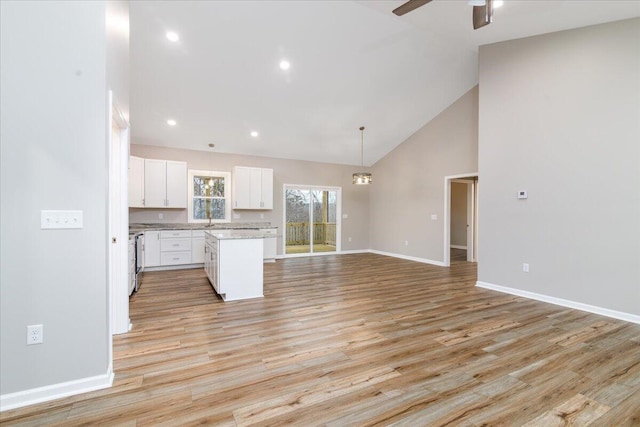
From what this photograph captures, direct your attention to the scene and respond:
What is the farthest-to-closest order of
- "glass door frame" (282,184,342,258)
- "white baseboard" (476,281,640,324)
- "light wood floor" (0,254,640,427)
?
"glass door frame" (282,184,342,258) < "white baseboard" (476,281,640,324) < "light wood floor" (0,254,640,427)

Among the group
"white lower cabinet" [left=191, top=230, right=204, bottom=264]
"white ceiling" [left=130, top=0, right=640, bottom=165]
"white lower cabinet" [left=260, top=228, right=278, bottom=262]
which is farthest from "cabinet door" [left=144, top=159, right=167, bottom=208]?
"white lower cabinet" [left=260, top=228, right=278, bottom=262]

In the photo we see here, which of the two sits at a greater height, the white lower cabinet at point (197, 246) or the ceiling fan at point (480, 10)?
the ceiling fan at point (480, 10)

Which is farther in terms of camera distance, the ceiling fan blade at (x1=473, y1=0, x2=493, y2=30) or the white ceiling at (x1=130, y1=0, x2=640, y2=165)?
the white ceiling at (x1=130, y1=0, x2=640, y2=165)

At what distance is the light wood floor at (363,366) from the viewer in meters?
1.73

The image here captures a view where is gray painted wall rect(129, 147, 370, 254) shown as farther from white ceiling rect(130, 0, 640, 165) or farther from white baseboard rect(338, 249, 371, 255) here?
white ceiling rect(130, 0, 640, 165)

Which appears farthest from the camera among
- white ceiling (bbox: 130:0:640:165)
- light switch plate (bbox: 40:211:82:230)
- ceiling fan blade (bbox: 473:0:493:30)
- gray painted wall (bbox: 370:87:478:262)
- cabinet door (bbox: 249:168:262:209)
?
cabinet door (bbox: 249:168:262:209)

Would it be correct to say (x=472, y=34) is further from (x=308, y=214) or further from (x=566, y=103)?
(x=308, y=214)

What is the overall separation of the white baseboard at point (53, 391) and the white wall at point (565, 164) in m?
5.00

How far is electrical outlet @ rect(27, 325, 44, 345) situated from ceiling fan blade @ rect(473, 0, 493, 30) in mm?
4045

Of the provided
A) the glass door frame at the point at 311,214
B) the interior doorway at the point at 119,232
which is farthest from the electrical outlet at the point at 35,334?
the glass door frame at the point at 311,214

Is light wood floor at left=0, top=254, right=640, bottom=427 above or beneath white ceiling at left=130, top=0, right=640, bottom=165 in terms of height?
beneath

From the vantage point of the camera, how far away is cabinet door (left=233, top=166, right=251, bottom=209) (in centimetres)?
686

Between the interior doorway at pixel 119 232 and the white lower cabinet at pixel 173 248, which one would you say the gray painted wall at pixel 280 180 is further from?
the interior doorway at pixel 119 232

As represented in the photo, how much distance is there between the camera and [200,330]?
9.78 ft
